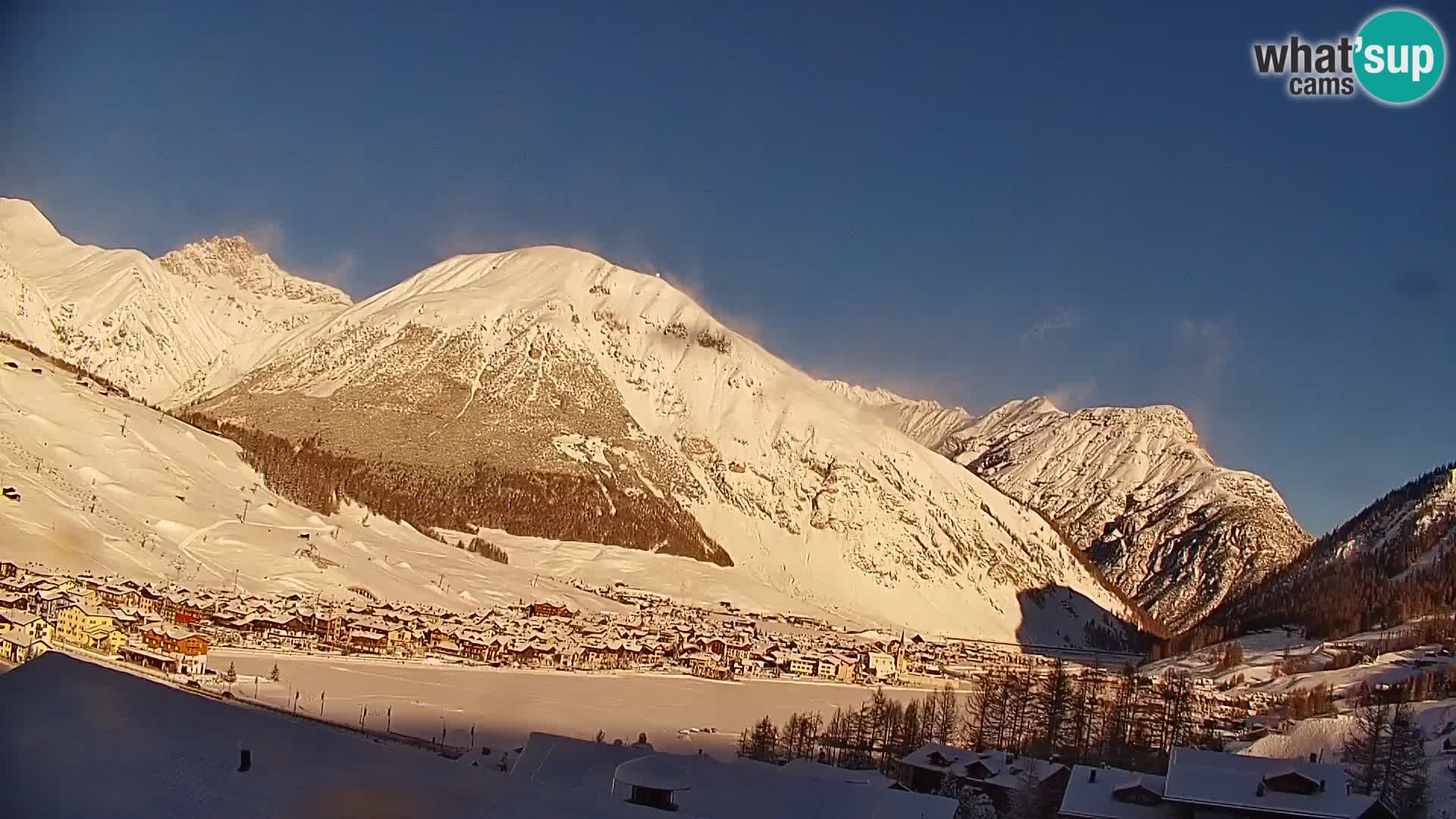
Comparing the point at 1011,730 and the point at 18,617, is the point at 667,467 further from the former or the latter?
the point at 18,617

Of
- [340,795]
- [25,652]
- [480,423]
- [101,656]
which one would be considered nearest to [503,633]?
[101,656]

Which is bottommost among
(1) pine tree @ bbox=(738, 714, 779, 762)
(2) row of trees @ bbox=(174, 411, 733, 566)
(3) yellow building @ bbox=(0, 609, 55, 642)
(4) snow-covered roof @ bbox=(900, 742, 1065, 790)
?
(1) pine tree @ bbox=(738, 714, 779, 762)

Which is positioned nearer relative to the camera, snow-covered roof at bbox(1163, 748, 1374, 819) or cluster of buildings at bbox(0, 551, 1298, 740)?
snow-covered roof at bbox(1163, 748, 1374, 819)

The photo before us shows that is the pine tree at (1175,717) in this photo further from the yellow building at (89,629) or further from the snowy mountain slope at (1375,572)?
the snowy mountain slope at (1375,572)

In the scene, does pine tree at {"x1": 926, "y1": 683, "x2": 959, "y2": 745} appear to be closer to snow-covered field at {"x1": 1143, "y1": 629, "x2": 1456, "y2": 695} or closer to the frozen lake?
the frozen lake

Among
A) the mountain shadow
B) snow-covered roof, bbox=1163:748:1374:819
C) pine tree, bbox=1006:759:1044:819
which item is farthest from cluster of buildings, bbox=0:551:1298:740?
the mountain shadow

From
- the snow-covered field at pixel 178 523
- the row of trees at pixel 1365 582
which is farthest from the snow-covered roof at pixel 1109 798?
the row of trees at pixel 1365 582

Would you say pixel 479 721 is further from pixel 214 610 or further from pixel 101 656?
pixel 214 610

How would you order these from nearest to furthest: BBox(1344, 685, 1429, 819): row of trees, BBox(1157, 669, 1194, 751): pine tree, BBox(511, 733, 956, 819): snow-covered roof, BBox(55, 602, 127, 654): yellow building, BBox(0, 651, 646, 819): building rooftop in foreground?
BBox(0, 651, 646, 819): building rooftop in foreground < BBox(511, 733, 956, 819): snow-covered roof < BBox(1344, 685, 1429, 819): row of trees < BBox(55, 602, 127, 654): yellow building < BBox(1157, 669, 1194, 751): pine tree
